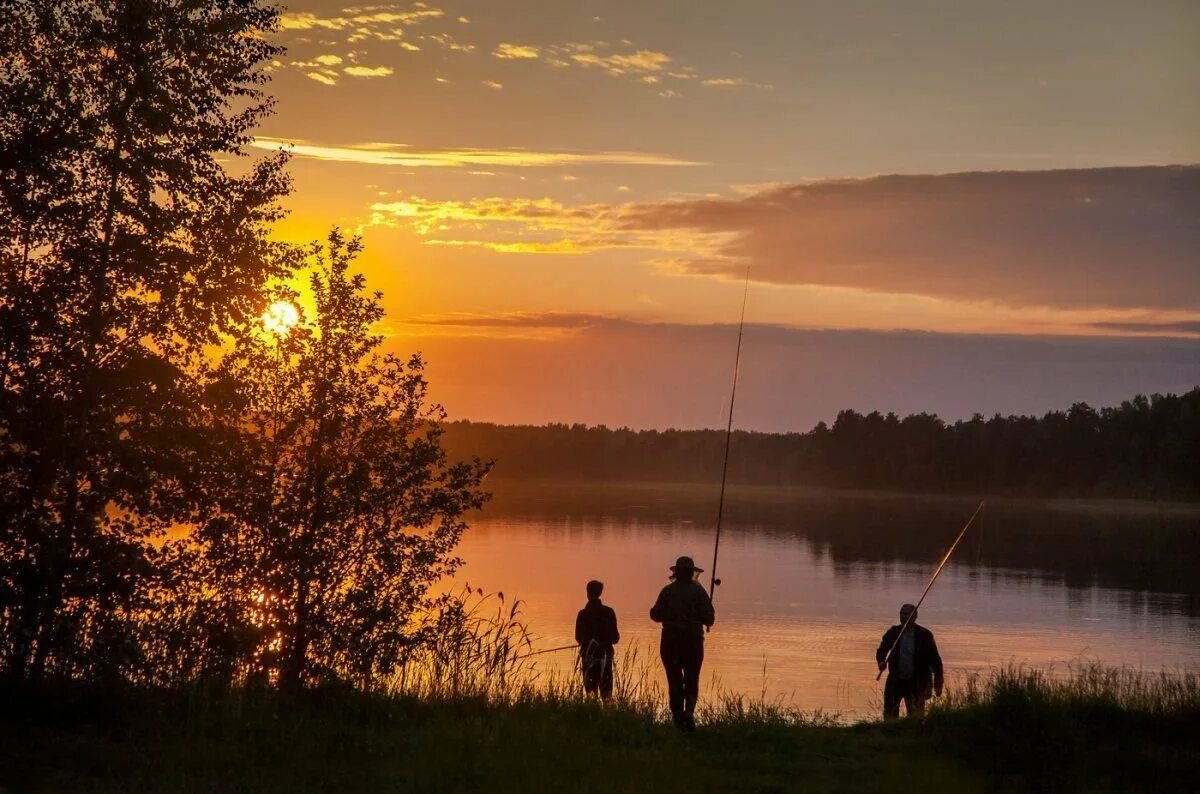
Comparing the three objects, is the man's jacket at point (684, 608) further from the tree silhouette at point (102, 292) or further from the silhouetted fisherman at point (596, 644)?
the tree silhouette at point (102, 292)

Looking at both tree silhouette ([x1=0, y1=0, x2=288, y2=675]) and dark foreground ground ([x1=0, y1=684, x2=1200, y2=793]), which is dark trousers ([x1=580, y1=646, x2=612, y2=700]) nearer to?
dark foreground ground ([x1=0, y1=684, x2=1200, y2=793])

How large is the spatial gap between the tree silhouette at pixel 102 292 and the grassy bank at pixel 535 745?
2.61 m

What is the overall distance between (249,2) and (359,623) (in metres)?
8.28

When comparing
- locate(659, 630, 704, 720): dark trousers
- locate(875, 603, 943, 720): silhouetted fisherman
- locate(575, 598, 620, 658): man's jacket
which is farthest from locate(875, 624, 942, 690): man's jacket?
locate(659, 630, 704, 720): dark trousers

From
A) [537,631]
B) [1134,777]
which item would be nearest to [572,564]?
[537,631]

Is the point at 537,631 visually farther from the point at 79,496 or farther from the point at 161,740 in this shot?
the point at 161,740

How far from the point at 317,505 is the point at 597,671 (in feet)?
14.5

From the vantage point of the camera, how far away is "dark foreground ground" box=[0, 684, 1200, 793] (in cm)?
993

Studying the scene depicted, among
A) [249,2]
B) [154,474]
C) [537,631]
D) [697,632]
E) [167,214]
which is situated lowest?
[537,631]

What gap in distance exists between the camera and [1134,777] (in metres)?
11.4

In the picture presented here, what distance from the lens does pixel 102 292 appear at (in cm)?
1467

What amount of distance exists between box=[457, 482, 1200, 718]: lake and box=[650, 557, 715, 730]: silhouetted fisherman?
31.0ft

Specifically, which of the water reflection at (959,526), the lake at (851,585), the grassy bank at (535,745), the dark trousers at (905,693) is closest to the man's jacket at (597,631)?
the grassy bank at (535,745)

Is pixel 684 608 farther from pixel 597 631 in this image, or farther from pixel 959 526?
pixel 959 526
